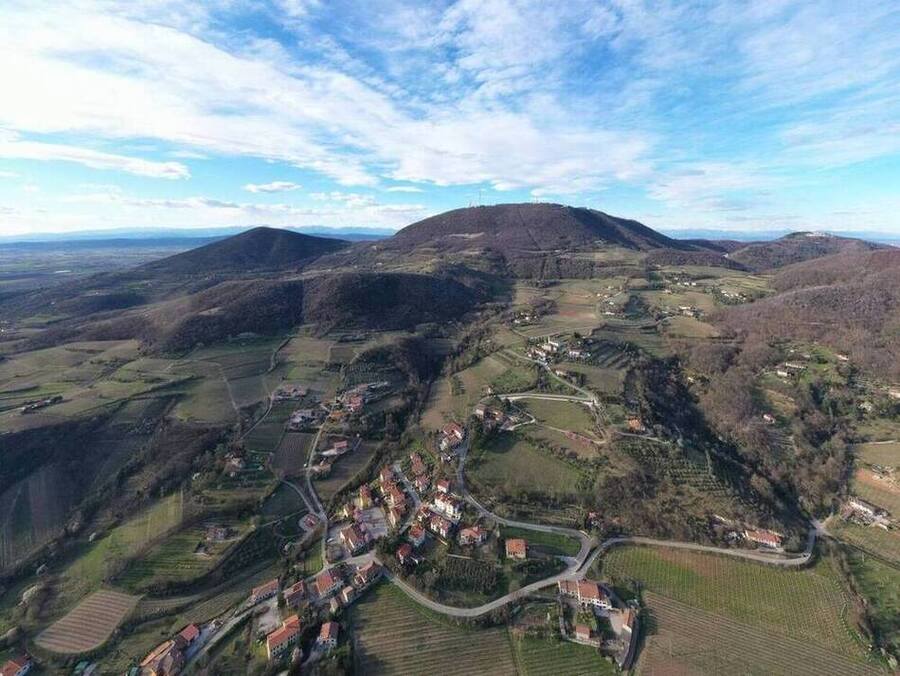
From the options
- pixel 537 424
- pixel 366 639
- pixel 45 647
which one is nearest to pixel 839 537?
pixel 537 424

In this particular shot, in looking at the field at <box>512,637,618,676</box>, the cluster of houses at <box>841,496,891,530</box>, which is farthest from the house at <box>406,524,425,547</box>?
the cluster of houses at <box>841,496,891,530</box>

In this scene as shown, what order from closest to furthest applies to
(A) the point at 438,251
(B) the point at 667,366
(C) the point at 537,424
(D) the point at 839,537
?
(D) the point at 839,537, (C) the point at 537,424, (B) the point at 667,366, (A) the point at 438,251

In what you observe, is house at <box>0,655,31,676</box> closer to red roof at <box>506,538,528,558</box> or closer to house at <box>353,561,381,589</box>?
house at <box>353,561,381,589</box>

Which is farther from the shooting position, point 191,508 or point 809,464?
point 809,464

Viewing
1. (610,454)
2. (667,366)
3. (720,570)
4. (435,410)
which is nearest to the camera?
(720,570)

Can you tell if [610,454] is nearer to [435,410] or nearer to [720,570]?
[720,570]

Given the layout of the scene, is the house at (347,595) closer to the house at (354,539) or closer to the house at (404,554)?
the house at (354,539)
